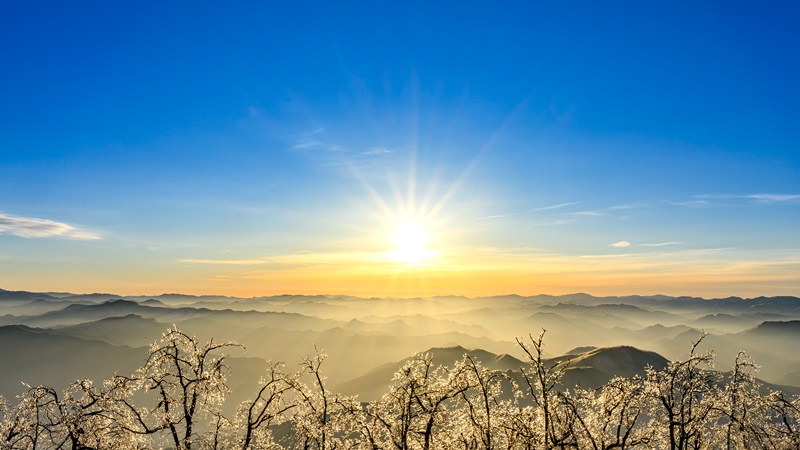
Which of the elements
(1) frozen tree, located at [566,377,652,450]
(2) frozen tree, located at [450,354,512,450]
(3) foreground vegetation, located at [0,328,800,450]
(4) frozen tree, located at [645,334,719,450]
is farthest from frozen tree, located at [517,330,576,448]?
(4) frozen tree, located at [645,334,719,450]

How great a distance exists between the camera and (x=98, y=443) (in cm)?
1523

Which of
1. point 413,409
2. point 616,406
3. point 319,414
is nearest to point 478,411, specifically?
point 413,409

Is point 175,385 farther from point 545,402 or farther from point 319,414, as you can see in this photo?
point 545,402

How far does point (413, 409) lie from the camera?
16141 millimetres

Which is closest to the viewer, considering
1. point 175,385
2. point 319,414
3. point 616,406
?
point 616,406

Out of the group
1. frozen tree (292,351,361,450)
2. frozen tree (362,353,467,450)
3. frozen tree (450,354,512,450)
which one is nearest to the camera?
frozen tree (450,354,512,450)

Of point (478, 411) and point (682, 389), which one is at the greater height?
point (682, 389)

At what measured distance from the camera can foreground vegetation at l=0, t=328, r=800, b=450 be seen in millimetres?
14164

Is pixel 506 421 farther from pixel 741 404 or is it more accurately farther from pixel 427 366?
pixel 741 404

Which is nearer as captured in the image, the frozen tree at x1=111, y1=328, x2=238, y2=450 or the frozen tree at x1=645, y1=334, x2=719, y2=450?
the frozen tree at x1=645, y1=334, x2=719, y2=450

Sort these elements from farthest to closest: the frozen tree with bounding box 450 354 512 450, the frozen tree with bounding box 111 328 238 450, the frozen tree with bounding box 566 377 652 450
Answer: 1. the frozen tree with bounding box 111 328 238 450
2. the frozen tree with bounding box 450 354 512 450
3. the frozen tree with bounding box 566 377 652 450

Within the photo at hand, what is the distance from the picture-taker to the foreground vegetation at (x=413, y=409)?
14.2 m

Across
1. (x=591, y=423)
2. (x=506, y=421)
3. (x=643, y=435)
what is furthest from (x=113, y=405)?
(x=643, y=435)

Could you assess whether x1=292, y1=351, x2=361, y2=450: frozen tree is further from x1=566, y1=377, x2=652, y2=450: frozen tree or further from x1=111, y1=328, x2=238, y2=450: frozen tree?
x1=566, y1=377, x2=652, y2=450: frozen tree
